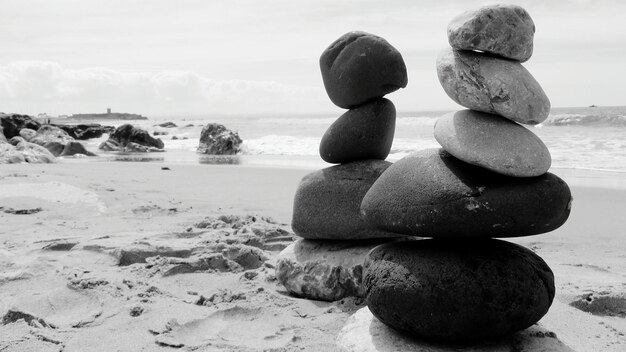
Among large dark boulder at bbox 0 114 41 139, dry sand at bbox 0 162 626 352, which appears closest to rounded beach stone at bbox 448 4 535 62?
dry sand at bbox 0 162 626 352

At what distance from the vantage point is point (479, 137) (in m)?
3.37

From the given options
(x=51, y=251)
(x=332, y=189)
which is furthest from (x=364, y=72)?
(x=51, y=251)

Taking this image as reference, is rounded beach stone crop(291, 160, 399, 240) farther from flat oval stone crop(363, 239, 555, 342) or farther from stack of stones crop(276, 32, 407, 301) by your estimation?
flat oval stone crop(363, 239, 555, 342)

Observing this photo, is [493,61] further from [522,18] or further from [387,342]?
[387,342]

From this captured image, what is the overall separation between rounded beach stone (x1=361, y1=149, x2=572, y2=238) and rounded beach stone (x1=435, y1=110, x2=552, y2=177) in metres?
Answer: 0.10

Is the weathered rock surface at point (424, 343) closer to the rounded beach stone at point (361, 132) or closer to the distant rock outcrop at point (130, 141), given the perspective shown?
the rounded beach stone at point (361, 132)

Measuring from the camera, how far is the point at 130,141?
25.2 metres

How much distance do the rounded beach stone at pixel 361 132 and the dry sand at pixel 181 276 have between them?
1.34 meters

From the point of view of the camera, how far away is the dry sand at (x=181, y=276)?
3.88 metres

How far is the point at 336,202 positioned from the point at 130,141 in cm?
2191

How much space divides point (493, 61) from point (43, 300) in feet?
12.5

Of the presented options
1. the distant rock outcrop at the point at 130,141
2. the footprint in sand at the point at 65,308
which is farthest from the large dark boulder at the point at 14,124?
the footprint in sand at the point at 65,308

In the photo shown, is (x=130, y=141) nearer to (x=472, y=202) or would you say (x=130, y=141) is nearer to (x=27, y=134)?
(x=27, y=134)

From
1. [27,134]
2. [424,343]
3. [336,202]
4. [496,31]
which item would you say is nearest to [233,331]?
[424,343]
